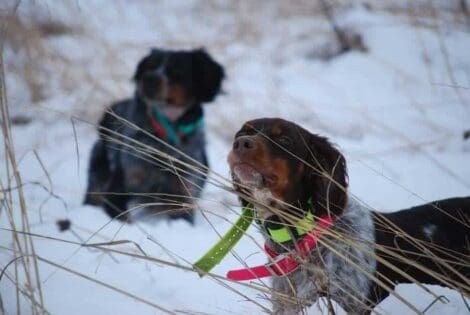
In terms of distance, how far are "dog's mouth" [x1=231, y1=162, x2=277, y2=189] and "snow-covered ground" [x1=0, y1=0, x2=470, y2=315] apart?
0.25 meters

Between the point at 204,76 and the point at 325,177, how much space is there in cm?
290

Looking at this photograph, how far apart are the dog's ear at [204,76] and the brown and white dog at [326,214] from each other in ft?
8.29

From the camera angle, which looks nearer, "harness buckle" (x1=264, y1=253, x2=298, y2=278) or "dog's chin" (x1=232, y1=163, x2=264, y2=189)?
"harness buckle" (x1=264, y1=253, x2=298, y2=278)

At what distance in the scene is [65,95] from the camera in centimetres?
624

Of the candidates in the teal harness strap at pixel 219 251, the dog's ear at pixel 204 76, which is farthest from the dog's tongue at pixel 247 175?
the dog's ear at pixel 204 76

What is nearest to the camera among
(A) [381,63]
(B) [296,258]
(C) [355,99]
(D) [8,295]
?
(B) [296,258]

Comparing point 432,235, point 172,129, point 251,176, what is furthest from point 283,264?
point 172,129

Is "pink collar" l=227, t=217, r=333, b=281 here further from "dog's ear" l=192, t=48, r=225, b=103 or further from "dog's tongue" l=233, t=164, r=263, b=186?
"dog's ear" l=192, t=48, r=225, b=103

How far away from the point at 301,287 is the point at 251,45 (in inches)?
223

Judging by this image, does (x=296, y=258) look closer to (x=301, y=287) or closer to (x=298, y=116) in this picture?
(x=301, y=287)

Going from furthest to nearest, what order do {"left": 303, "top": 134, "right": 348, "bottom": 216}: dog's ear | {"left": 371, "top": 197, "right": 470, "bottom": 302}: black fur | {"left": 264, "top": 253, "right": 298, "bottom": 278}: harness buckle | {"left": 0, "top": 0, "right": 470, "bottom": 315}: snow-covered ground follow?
{"left": 0, "top": 0, "right": 470, "bottom": 315}: snow-covered ground < {"left": 371, "top": 197, "right": 470, "bottom": 302}: black fur < {"left": 303, "top": 134, "right": 348, "bottom": 216}: dog's ear < {"left": 264, "top": 253, "right": 298, "bottom": 278}: harness buckle

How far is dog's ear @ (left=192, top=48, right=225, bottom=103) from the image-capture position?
493 centimetres

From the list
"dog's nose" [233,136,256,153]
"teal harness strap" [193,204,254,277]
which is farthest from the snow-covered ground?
"dog's nose" [233,136,256,153]

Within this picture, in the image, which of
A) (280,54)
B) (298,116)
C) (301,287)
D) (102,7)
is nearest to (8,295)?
(301,287)
